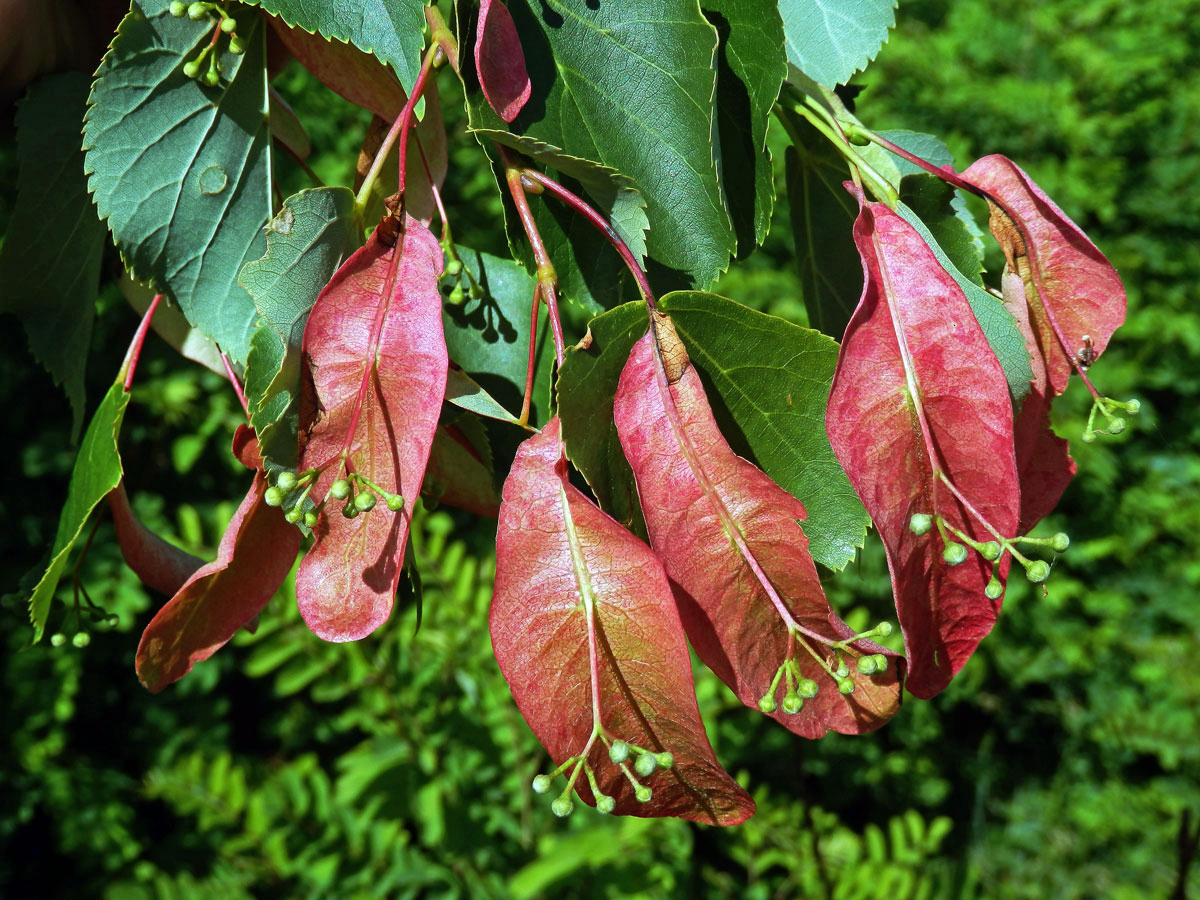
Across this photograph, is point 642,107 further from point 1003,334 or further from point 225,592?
point 225,592

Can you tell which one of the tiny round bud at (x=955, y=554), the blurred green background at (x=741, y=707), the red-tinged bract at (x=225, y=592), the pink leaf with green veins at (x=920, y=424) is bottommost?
Result: the blurred green background at (x=741, y=707)

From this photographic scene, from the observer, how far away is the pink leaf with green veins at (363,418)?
0.41m

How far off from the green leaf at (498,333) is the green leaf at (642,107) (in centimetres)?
10

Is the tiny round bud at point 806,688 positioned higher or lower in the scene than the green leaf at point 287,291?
lower

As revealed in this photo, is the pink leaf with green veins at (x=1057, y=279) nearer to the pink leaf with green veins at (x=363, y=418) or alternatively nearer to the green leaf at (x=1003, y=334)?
the green leaf at (x=1003, y=334)

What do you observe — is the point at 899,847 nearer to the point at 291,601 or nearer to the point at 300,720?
the point at 291,601

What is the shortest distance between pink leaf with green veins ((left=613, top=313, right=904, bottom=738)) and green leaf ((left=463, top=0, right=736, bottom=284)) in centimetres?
8

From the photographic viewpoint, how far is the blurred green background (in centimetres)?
127

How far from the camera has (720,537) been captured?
389 mm

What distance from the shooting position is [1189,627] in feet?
6.54

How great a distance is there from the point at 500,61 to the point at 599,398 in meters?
0.15

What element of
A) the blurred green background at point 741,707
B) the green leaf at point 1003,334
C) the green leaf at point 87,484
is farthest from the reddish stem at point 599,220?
the blurred green background at point 741,707

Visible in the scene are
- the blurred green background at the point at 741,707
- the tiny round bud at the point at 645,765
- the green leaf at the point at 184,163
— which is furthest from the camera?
the blurred green background at the point at 741,707

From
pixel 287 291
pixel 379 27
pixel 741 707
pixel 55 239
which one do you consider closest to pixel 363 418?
pixel 287 291
